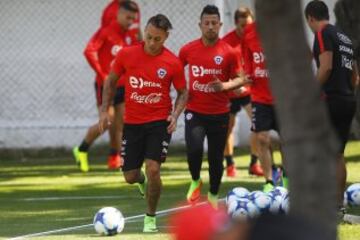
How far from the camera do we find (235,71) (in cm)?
1194

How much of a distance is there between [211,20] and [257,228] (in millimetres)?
8869

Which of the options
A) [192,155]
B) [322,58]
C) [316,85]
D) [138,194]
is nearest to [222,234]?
[316,85]

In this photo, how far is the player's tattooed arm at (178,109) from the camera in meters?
10.4

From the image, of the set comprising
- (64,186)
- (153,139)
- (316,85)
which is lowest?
(64,186)

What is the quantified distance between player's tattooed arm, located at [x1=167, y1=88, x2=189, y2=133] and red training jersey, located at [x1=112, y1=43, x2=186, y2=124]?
0.08 metres

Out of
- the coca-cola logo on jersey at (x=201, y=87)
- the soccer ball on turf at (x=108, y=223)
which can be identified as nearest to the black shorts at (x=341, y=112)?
the coca-cola logo on jersey at (x=201, y=87)

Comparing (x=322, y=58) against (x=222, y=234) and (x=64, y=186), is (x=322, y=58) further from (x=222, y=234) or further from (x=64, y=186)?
(x=222, y=234)

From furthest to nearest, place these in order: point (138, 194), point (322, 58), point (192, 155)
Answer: point (138, 194), point (192, 155), point (322, 58)

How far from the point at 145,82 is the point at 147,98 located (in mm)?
152

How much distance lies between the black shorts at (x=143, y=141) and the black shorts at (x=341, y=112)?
1532mm

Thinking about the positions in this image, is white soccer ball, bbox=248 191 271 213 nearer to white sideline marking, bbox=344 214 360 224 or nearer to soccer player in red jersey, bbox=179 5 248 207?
white sideline marking, bbox=344 214 360 224

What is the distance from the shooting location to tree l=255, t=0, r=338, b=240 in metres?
3.36

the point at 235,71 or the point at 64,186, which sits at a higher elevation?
the point at 235,71

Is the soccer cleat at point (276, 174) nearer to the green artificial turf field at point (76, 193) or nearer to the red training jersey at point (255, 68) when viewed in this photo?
the green artificial turf field at point (76, 193)
